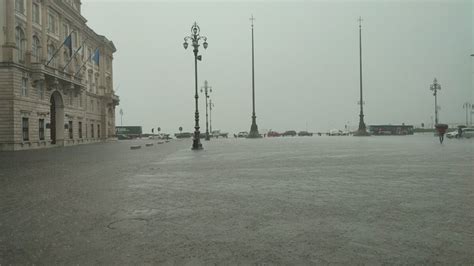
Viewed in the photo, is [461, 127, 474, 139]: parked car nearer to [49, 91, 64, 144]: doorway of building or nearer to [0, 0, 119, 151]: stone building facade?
[0, 0, 119, 151]: stone building facade

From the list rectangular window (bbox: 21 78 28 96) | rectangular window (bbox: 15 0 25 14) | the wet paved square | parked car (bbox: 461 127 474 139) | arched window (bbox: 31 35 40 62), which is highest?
rectangular window (bbox: 15 0 25 14)

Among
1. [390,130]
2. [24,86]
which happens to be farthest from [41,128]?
[390,130]

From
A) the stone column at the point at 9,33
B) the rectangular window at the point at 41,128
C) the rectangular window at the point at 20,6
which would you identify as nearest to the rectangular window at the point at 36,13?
the rectangular window at the point at 20,6

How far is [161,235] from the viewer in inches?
197

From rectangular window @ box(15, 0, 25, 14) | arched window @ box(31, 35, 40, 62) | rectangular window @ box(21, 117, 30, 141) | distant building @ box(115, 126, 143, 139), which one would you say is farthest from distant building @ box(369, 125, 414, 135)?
rectangular window @ box(15, 0, 25, 14)

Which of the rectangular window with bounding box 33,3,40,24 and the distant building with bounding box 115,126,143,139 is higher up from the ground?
the rectangular window with bounding box 33,3,40,24

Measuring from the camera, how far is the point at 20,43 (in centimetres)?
3494

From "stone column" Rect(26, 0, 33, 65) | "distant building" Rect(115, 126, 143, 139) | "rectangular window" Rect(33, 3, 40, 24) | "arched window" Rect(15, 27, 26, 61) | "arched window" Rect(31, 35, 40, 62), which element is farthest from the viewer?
"distant building" Rect(115, 126, 143, 139)

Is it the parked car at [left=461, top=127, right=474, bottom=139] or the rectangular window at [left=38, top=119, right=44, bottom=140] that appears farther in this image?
the parked car at [left=461, top=127, right=474, bottom=139]

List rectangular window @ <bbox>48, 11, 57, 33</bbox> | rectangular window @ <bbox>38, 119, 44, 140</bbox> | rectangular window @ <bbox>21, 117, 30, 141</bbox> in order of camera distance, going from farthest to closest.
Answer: rectangular window @ <bbox>48, 11, 57, 33</bbox> → rectangular window @ <bbox>38, 119, 44, 140</bbox> → rectangular window @ <bbox>21, 117, 30, 141</bbox>

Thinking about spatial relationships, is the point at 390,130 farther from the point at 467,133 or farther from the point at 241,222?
the point at 241,222

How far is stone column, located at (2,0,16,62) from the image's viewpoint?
32281 mm

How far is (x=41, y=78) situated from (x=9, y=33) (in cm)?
501

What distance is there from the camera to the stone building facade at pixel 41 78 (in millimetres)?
32709
